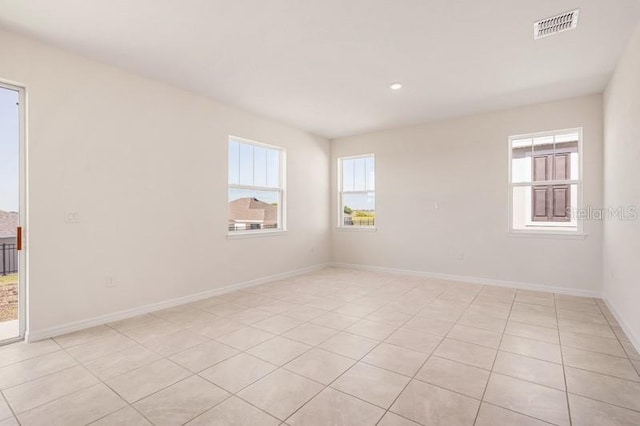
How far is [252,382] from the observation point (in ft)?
7.33

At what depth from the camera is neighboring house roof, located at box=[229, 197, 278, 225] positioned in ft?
16.4

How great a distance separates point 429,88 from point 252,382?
3843mm

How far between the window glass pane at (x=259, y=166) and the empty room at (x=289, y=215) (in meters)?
0.07

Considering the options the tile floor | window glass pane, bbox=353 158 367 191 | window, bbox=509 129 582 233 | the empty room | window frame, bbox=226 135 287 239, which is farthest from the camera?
window glass pane, bbox=353 158 367 191

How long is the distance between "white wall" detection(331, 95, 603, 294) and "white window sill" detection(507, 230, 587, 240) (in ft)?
0.18

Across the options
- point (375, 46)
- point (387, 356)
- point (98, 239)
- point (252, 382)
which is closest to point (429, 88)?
point (375, 46)

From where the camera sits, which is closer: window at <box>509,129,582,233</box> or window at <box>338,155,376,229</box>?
window at <box>509,129,582,233</box>

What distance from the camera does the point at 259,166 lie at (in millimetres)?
5438

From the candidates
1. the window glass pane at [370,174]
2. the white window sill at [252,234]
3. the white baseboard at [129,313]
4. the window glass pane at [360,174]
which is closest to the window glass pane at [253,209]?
the white window sill at [252,234]

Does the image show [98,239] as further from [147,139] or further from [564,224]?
[564,224]

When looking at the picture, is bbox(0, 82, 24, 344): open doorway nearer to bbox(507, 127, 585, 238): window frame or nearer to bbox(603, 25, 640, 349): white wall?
bbox(603, 25, 640, 349): white wall

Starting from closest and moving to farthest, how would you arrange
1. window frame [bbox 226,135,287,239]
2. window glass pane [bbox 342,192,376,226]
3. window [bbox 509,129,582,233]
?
window [bbox 509,129,582,233]
window frame [bbox 226,135,287,239]
window glass pane [bbox 342,192,376,226]

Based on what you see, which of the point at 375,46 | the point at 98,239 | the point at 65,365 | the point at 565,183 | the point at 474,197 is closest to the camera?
the point at 65,365

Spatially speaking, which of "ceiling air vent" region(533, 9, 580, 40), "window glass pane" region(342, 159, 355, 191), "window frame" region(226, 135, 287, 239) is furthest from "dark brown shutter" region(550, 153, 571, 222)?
"window frame" region(226, 135, 287, 239)
